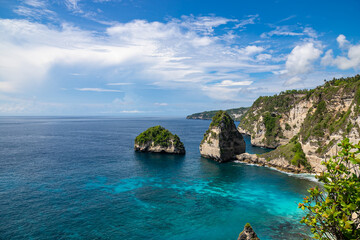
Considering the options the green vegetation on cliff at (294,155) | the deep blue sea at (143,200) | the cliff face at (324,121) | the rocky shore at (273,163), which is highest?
the cliff face at (324,121)

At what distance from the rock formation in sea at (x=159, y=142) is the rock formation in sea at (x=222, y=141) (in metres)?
15.2

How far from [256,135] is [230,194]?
300ft

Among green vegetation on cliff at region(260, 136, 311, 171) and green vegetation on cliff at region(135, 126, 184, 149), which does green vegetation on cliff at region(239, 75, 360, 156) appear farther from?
green vegetation on cliff at region(135, 126, 184, 149)

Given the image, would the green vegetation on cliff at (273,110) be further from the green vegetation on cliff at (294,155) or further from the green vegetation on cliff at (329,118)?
the green vegetation on cliff at (294,155)

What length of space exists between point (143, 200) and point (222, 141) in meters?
49.2

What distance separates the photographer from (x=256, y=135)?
14275 centimetres

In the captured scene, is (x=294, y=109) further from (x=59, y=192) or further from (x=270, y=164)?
(x=59, y=192)

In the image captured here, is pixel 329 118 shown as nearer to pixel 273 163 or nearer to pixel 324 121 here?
pixel 324 121

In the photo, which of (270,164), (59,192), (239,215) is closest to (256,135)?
(270,164)

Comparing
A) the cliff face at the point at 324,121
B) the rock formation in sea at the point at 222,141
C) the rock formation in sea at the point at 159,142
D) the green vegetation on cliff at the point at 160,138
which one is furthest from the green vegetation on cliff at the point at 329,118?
the green vegetation on cliff at the point at 160,138

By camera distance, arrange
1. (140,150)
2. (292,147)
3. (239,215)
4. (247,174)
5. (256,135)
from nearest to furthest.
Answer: (239,215), (247,174), (292,147), (140,150), (256,135)

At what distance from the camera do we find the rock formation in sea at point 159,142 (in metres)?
110

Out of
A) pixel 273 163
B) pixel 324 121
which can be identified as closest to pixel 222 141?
pixel 273 163

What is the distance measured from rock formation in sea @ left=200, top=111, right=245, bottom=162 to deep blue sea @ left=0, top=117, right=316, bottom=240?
6459 mm
